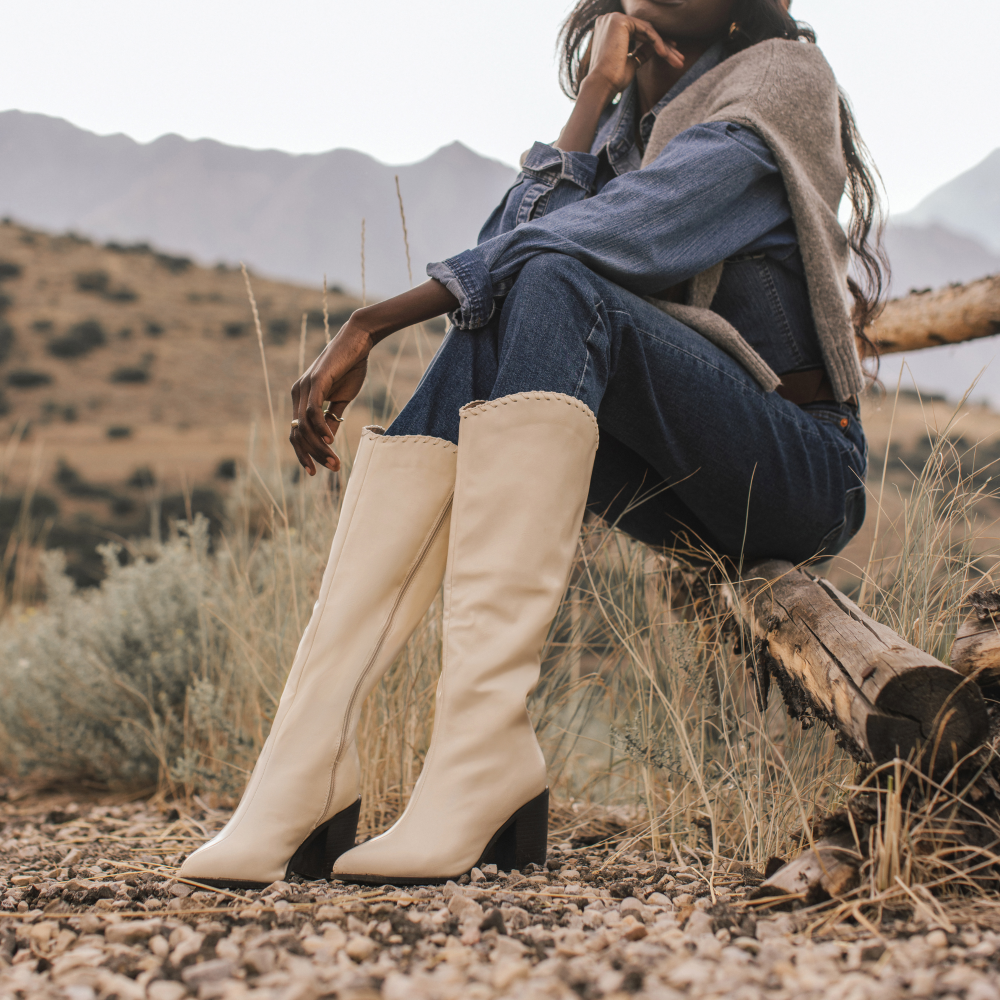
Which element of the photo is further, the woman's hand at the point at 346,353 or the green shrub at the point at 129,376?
the green shrub at the point at 129,376

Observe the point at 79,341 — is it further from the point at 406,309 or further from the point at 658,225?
the point at 658,225

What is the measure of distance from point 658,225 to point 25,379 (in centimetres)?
2155

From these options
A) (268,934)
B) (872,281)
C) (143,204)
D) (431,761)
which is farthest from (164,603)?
(143,204)

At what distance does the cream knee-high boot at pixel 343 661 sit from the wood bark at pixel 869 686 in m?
0.53

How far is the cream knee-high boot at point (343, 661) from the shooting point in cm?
104

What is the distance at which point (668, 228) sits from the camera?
4.06 feet

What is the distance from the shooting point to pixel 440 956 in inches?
28.5

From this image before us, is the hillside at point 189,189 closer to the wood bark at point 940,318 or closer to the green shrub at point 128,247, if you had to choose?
the green shrub at point 128,247

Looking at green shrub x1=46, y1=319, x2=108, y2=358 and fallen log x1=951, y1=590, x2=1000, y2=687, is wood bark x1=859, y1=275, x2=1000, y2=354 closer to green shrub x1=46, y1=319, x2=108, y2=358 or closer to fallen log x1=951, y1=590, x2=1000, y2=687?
fallen log x1=951, y1=590, x2=1000, y2=687

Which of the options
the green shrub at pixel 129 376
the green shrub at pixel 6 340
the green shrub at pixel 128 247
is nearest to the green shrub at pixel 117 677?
the green shrub at pixel 129 376

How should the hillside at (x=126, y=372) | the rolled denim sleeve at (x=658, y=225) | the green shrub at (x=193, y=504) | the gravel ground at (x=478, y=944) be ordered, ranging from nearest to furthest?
the gravel ground at (x=478, y=944), the rolled denim sleeve at (x=658, y=225), the green shrub at (x=193, y=504), the hillside at (x=126, y=372)

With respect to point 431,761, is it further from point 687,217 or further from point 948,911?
point 687,217

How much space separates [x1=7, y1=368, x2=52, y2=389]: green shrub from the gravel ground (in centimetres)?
2126

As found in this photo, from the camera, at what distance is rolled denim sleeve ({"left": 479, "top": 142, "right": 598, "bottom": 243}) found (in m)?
1.57
